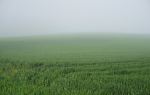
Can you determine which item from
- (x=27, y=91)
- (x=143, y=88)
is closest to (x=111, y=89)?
(x=143, y=88)

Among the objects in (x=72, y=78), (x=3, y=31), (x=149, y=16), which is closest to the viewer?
(x=72, y=78)

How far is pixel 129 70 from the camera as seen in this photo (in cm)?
1429

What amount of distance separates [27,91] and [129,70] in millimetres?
6583

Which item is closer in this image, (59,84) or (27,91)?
(27,91)

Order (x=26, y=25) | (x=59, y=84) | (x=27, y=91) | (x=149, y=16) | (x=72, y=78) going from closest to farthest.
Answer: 1. (x=27, y=91)
2. (x=59, y=84)
3. (x=72, y=78)
4. (x=26, y=25)
5. (x=149, y=16)

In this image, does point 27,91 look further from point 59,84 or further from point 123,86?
point 123,86

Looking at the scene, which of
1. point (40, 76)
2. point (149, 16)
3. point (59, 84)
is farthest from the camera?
point (149, 16)

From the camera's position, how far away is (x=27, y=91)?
33.4ft

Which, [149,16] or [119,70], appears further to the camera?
[149,16]

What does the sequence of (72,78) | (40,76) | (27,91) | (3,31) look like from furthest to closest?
(3,31) < (40,76) < (72,78) < (27,91)

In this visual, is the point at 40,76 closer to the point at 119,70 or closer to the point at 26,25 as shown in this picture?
the point at 119,70

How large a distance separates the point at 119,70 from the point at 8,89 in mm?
6553

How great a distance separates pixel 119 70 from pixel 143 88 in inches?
149

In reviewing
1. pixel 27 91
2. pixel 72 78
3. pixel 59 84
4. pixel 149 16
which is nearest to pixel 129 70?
pixel 72 78
